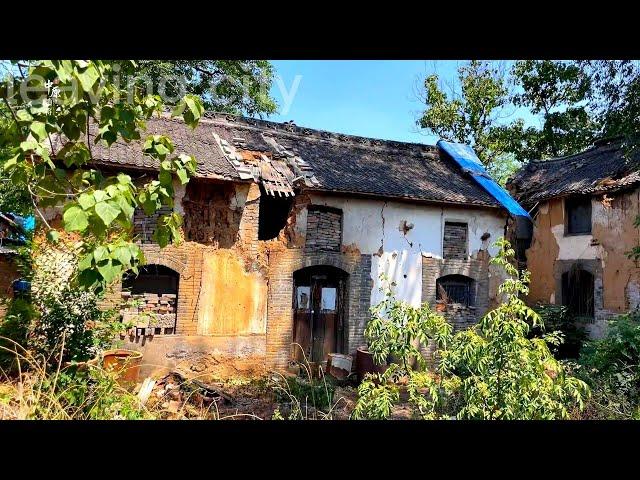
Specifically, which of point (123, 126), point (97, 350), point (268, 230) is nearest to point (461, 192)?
point (268, 230)

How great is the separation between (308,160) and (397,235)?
10.0ft

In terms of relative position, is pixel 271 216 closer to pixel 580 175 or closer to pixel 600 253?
pixel 600 253

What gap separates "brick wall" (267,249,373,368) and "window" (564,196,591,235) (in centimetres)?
718

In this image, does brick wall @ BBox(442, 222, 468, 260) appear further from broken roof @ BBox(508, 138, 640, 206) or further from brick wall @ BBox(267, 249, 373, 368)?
broken roof @ BBox(508, 138, 640, 206)

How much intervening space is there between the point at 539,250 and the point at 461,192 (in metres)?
4.24

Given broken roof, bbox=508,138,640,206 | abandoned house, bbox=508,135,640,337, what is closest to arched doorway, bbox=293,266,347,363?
abandoned house, bbox=508,135,640,337

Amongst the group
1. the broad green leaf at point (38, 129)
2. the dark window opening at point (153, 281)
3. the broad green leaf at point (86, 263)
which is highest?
the broad green leaf at point (38, 129)

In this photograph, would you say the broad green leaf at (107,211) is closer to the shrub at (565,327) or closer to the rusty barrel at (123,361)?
the rusty barrel at (123,361)

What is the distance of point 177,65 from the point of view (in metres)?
14.4

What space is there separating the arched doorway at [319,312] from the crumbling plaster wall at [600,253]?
7.02m

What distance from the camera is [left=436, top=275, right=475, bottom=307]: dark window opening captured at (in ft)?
37.4

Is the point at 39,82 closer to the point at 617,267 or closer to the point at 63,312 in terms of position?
the point at 63,312

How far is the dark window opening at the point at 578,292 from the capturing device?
12531 mm

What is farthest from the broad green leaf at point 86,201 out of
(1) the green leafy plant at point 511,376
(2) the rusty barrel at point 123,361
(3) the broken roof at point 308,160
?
(3) the broken roof at point 308,160
